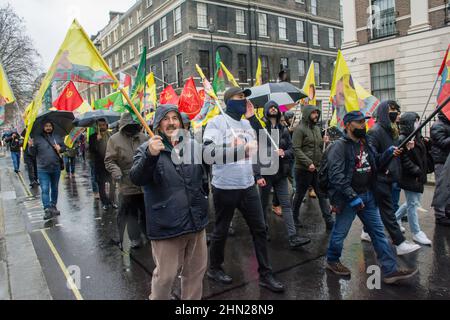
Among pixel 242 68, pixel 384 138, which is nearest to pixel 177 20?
pixel 242 68

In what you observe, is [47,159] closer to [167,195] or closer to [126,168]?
[126,168]

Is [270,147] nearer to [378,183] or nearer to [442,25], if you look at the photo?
[378,183]

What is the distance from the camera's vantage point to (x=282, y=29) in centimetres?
3388

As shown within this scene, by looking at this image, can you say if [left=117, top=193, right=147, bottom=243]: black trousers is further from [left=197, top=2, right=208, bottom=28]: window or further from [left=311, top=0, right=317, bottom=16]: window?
[left=311, top=0, right=317, bottom=16]: window

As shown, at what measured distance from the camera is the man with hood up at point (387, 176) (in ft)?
14.0

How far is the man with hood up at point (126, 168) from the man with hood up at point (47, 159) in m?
2.58

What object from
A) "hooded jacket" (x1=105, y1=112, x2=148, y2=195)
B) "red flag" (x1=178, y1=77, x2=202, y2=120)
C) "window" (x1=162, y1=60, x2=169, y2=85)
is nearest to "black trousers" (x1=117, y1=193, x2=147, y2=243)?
"hooded jacket" (x1=105, y1=112, x2=148, y2=195)

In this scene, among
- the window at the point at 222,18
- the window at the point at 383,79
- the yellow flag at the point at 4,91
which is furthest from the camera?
the window at the point at 222,18

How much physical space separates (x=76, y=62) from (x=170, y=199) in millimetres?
1674

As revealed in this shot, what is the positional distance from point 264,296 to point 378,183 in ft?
6.43

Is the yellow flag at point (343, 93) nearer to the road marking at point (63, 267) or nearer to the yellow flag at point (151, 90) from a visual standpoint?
the road marking at point (63, 267)

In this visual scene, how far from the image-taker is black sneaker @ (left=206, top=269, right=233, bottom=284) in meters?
3.81

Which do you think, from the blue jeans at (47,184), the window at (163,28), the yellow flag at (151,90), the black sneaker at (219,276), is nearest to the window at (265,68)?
the window at (163,28)
